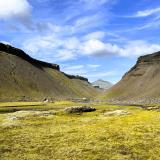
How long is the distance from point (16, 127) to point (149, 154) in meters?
24.3

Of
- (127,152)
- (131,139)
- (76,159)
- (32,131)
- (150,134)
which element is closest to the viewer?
(76,159)

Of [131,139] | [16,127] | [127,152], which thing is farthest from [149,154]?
[16,127]

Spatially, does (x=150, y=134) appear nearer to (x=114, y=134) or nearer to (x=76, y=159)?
(x=114, y=134)

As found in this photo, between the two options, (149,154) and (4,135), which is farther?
(4,135)

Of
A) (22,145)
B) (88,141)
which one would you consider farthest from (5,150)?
(88,141)

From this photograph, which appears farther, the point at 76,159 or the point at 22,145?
the point at 22,145

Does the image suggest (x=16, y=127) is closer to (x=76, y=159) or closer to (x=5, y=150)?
(x=5, y=150)

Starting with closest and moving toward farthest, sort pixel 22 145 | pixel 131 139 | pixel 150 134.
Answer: pixel 22 145, pixel 131 139, pixel 150 134

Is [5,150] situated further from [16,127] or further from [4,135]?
[16,127]

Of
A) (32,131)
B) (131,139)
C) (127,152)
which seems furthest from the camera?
(32,131)

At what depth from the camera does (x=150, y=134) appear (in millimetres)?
41625

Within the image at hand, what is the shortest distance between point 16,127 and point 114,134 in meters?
16.2

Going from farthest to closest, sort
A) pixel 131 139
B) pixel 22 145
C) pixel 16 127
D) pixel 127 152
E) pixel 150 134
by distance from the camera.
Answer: pixel 16 127 → pixel 150 134 → pixel 131 139 → pixel 22 145 → pixel 127 152

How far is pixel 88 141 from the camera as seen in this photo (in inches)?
1481
